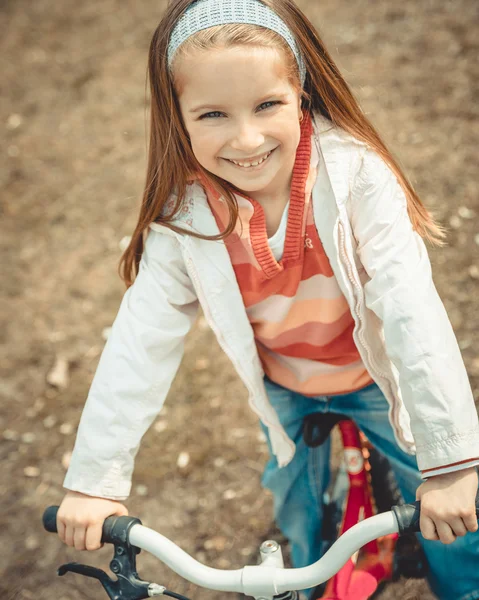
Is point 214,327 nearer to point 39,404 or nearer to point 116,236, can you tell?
A: point 39,404

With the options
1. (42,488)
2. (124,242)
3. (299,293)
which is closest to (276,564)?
(299,293)

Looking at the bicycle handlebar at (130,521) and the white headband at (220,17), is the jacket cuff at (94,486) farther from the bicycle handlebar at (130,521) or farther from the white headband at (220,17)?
the white headband at (220,17)

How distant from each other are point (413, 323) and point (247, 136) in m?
0.60

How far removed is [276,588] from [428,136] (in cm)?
344

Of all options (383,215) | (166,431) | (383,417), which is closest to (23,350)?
(166,431)

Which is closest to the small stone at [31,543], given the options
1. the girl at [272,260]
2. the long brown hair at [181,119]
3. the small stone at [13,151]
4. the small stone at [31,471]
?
the small stone at [31,471]

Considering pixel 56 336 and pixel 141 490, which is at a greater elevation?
pixel 56 336

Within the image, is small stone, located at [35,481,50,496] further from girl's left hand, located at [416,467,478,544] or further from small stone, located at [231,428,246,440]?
girl's left hand, located at [416,467,478,544]

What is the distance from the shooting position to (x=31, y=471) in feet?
10.6

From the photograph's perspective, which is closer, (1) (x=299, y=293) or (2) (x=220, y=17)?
(2) (x=220, y=17)

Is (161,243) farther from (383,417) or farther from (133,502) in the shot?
(133,502)

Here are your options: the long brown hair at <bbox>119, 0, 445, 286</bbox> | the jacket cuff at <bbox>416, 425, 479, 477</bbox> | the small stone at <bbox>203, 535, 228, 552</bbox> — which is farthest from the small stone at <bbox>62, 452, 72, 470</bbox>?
the jacket cuff at <bbox>416, 425, 479, 477</bbox>

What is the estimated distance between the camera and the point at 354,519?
79.6 inches

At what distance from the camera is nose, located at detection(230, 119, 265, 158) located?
1572 mm
